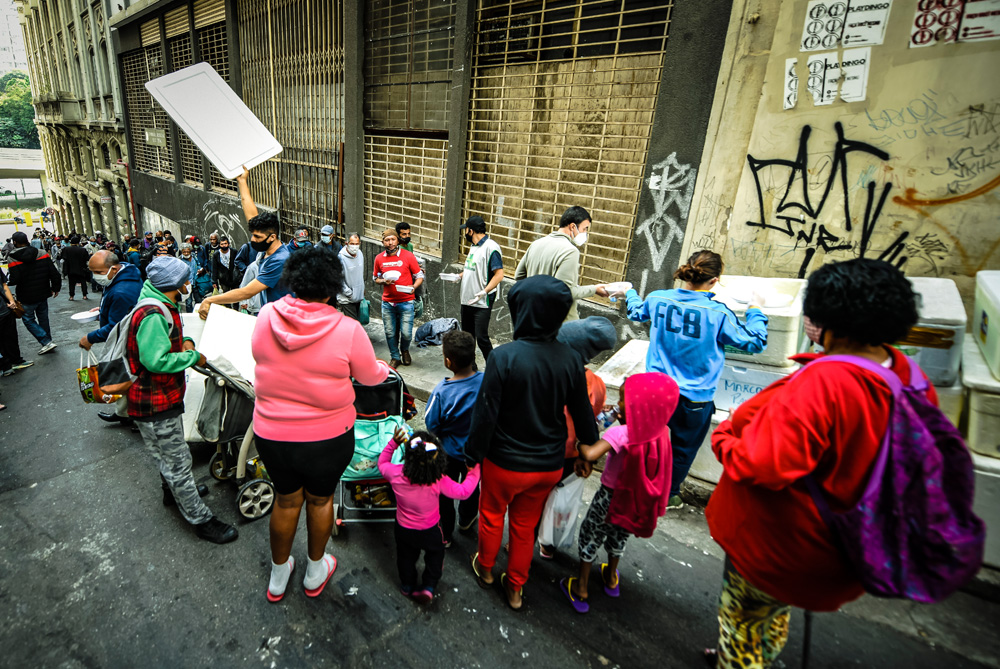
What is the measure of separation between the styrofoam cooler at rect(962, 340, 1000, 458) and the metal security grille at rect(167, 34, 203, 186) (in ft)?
54.1

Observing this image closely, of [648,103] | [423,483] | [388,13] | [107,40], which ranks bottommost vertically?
[423,483]

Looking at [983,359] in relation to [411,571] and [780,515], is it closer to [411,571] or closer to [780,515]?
[780,515]

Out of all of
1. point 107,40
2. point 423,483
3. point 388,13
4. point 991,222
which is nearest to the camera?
point 423,483

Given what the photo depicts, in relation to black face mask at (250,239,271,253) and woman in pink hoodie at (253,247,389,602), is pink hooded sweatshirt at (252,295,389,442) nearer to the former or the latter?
woman in pink hoodie at (253,247,389,602)

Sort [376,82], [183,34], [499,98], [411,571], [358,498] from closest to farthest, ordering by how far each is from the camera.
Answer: [411,571], [358,498], [499,98], [376,82], [183,34]

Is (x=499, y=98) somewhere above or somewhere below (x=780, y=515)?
above

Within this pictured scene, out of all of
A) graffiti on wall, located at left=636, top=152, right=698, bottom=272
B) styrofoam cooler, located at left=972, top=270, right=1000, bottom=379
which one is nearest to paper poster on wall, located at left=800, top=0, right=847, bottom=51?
graffiti on wall, located at left=636, top=152, right=698, bottom=272

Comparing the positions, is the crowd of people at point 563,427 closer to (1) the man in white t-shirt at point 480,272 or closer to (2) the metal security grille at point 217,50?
(1) the man in white t-shirt at point 480,272

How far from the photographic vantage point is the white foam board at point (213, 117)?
4.51 m

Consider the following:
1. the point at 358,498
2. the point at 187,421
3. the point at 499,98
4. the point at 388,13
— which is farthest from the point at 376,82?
the point at 358,498

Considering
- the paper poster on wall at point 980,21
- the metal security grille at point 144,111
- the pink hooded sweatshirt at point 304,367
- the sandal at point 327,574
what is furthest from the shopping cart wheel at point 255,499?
the metal security grille at point 144,111

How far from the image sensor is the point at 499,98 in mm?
6285

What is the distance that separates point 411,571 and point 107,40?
26.1m

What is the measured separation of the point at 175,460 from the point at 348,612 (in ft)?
4.80
